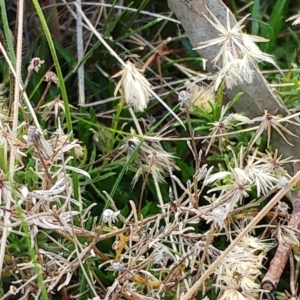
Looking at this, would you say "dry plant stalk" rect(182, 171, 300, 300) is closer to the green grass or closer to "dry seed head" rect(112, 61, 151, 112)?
the green grass

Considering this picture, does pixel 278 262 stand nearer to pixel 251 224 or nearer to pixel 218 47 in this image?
pixel 251 224

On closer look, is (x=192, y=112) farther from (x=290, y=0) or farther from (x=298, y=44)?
(x=290, y=0)

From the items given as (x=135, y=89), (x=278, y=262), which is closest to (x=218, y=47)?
(x=135, y=89)

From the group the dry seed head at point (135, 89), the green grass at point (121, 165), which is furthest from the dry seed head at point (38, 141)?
the dry seed head at point (135, 89)

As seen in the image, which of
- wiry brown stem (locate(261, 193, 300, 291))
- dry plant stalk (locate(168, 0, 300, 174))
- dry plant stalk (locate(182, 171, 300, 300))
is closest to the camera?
dry plant stalk (locate(182, 171, 300, 300))

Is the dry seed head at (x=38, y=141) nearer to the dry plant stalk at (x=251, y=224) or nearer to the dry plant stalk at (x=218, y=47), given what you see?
the dry plant stalk at (x=251, y=224)

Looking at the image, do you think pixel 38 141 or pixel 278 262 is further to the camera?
pixel 278 262

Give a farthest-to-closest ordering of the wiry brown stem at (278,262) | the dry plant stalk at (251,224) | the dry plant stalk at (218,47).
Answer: the dry plant stalk at (218,47) → the wiry brown stem at (278,262) → the dry plant stalk at (251,224)

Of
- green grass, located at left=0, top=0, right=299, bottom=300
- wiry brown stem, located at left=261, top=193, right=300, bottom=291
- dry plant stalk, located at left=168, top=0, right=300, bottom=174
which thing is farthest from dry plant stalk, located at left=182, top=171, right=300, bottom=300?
dry plant stalk, located at left=168, top=0, right=300, bottom=174
